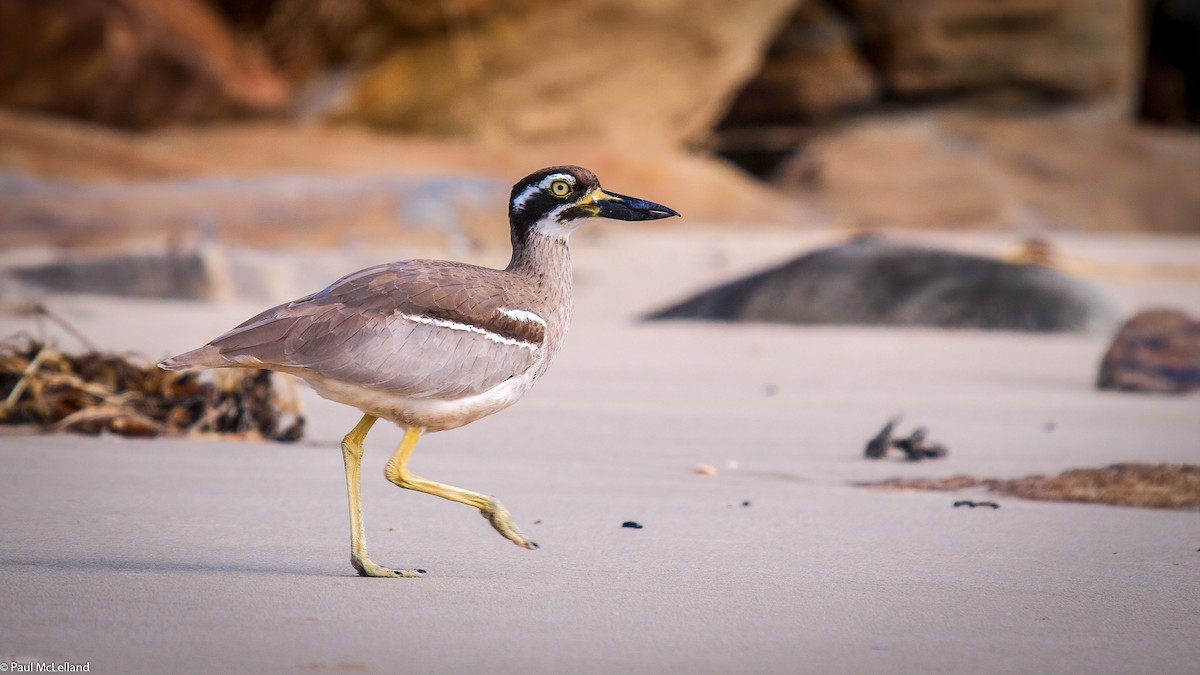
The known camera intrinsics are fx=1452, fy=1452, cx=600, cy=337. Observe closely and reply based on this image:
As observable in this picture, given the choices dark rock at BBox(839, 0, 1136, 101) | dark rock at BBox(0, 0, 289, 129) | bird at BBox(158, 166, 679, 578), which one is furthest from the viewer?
dark rock at BBox(839, 0, 1136, 101)

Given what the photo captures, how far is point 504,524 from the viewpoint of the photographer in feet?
11.2

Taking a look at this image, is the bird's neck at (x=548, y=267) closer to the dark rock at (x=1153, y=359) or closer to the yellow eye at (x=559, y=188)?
the yellow eye at (x=559, y=188)

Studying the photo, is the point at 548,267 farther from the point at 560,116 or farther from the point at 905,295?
the point at 560,116

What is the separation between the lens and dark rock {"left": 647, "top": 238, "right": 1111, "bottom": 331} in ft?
30.2

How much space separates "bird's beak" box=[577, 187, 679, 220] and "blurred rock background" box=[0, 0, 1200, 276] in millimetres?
8396

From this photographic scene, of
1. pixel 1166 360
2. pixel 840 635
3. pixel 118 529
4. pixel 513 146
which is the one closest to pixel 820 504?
pixel 840 635

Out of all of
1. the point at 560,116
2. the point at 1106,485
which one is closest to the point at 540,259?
the point at 1106,485

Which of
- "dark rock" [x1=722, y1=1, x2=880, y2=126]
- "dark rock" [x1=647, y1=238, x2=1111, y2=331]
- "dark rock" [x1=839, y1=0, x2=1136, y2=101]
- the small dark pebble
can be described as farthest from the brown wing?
"dark rock" [x1=839, y1=0, x2=1136, y2=101]

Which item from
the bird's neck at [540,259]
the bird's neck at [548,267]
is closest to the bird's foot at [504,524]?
the bird's neck at [548,267]

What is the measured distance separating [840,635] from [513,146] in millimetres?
13445

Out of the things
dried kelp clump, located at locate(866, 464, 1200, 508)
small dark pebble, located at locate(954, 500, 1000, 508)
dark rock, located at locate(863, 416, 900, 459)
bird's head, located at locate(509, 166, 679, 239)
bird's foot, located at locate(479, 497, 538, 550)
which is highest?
bird's head, located at locate(509, 166, 679, 239)

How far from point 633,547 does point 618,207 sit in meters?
0.91

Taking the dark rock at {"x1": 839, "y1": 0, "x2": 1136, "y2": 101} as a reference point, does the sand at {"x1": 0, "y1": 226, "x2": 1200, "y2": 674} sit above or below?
below

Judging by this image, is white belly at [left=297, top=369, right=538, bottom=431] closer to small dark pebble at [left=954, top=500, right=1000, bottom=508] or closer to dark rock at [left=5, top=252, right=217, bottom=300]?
small dark pebble at [left=954, top=500, right=1000, bottom=508]
